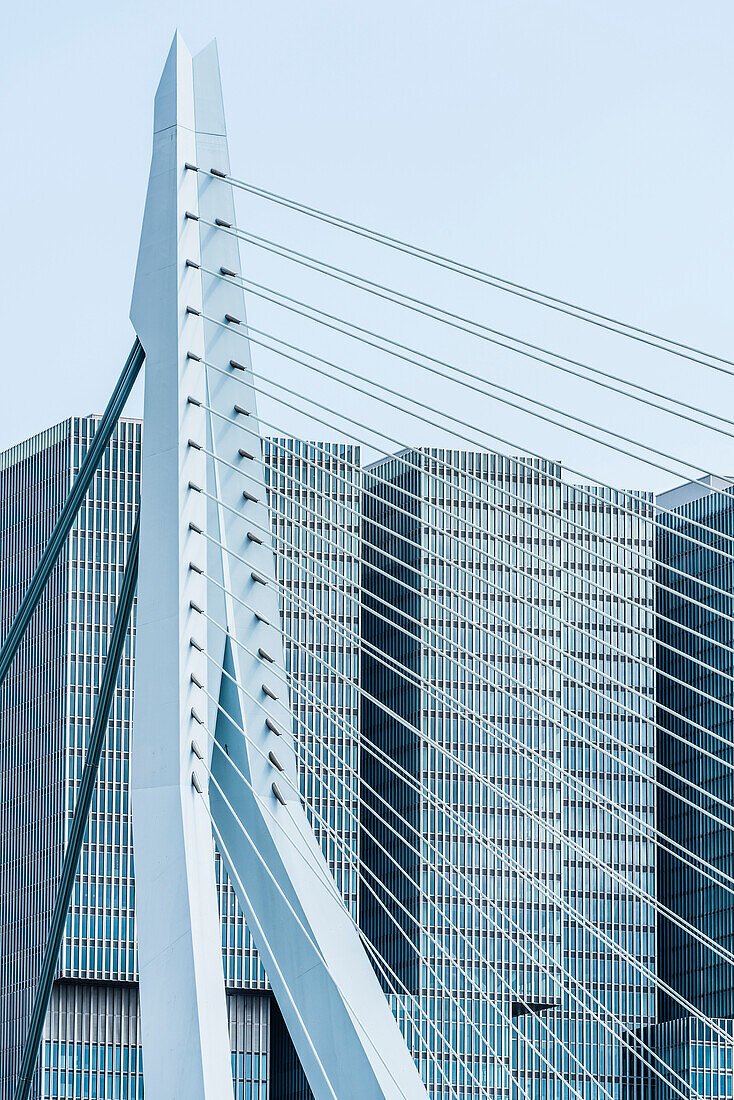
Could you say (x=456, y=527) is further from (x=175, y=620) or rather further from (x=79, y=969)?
(x=175, y=620)

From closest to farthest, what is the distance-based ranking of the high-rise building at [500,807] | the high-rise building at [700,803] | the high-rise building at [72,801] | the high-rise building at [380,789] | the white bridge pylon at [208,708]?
1. the white bridge pylon at [208,708]
2. the high-rise building at [72,801]
3. the high-rise building at [380,789]
4. the high-rise building at [500,807]
5. the high-rise building at [700,803]

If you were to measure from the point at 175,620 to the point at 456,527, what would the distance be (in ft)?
250

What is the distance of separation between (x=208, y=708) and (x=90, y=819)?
6789 cm

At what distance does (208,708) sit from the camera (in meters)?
15.4

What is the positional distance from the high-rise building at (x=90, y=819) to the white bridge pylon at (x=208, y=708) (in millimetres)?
61014

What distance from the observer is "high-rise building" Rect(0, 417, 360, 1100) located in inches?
3125

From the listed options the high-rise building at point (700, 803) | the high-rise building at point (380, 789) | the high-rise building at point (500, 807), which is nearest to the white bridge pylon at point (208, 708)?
the high-rise building at point (380, 789)

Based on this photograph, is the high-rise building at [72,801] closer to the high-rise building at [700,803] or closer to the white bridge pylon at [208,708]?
the high-rise building at [700,803]

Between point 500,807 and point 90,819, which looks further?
point 500,807

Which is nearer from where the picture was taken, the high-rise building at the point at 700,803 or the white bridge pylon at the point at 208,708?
the white bridge pylon at the point at 208,708

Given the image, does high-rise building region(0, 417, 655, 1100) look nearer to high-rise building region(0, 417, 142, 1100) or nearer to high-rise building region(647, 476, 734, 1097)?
high-rise building region(0, 417, 142, 1100)

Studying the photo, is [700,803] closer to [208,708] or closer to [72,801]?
[72,801]

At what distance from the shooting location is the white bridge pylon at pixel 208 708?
14.3 metres

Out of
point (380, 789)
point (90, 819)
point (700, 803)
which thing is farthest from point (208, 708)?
point (700, 803)
